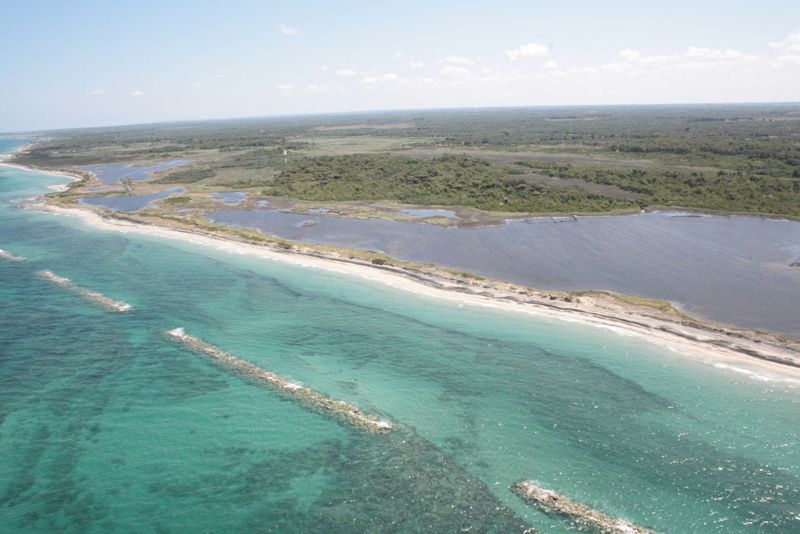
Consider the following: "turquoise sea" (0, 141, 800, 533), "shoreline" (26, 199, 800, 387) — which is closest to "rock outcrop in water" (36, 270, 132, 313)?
"turquoise sea" (0, 141, 800, 533)

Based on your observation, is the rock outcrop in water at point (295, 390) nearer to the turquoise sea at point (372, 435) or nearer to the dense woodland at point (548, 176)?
the turquoise sea at point (372, 435)

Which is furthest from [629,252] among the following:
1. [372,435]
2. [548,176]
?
[548,176]

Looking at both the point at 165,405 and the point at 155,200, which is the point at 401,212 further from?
the point at 165,405

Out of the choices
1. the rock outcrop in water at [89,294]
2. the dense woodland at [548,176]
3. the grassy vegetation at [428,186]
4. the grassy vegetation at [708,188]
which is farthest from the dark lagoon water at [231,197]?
the grassy vegetation at [708,188]

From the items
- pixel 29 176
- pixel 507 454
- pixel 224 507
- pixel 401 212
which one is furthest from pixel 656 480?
pixel 29 176

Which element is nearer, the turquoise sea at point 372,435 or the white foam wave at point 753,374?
the turquoise sea at point 372,435

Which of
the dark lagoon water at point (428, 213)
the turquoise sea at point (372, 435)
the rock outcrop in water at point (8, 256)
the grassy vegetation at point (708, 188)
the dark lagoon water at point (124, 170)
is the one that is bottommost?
the turquoise sea at point (372, 435)

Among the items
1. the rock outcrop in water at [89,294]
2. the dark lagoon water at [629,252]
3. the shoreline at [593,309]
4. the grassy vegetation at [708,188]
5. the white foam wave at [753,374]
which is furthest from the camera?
the grassy vegetation at [708,188]

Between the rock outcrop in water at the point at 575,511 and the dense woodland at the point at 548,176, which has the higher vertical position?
the dense woodland at the point at 548,176
